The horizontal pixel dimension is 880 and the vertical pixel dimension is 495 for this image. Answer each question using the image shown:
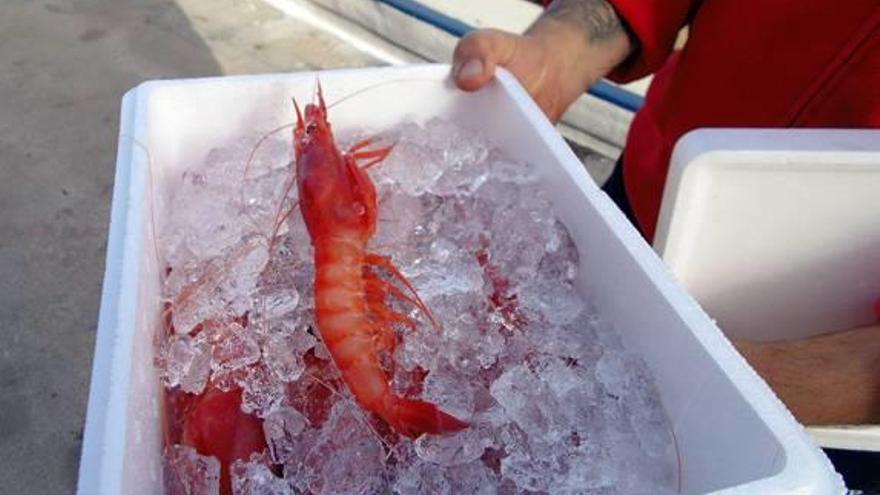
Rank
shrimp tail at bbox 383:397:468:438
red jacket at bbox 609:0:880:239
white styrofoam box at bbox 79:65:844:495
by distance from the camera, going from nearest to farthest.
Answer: white styrofoam box at bbox 79:65:844:495 < shrimp tail at bbox 383:397:468:438 < red jacket at bbox 609:0:880:239

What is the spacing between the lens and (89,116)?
2.58 metres

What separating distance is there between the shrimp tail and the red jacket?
593mm

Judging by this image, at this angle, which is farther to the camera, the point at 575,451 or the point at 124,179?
the point at 124,179

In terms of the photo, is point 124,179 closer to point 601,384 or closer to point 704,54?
point 601,384

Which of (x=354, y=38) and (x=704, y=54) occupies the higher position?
(x=704, y=54)

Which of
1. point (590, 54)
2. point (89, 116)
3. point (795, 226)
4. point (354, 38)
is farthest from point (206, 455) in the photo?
point (354, 38)

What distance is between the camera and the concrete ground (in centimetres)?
179

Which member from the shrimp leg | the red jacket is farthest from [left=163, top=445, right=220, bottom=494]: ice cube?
the red jacket

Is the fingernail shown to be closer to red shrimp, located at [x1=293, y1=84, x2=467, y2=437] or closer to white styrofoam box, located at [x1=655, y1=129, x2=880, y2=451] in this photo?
red shrimp, located at [x1=293, y1=84, x2=467, y2=437]

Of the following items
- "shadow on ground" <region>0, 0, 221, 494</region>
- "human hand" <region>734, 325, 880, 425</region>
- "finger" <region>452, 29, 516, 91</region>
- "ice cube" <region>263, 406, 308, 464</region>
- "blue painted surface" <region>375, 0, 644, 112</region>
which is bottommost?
"shadow on ground" <region>0, 0, 221, 494</region>

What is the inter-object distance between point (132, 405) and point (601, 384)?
410 mm

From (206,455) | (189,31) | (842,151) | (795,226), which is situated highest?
(842,151)

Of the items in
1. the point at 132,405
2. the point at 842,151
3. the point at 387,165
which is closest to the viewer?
the point at 132,405

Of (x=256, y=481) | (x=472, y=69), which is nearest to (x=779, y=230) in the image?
(x=472, y=69)
